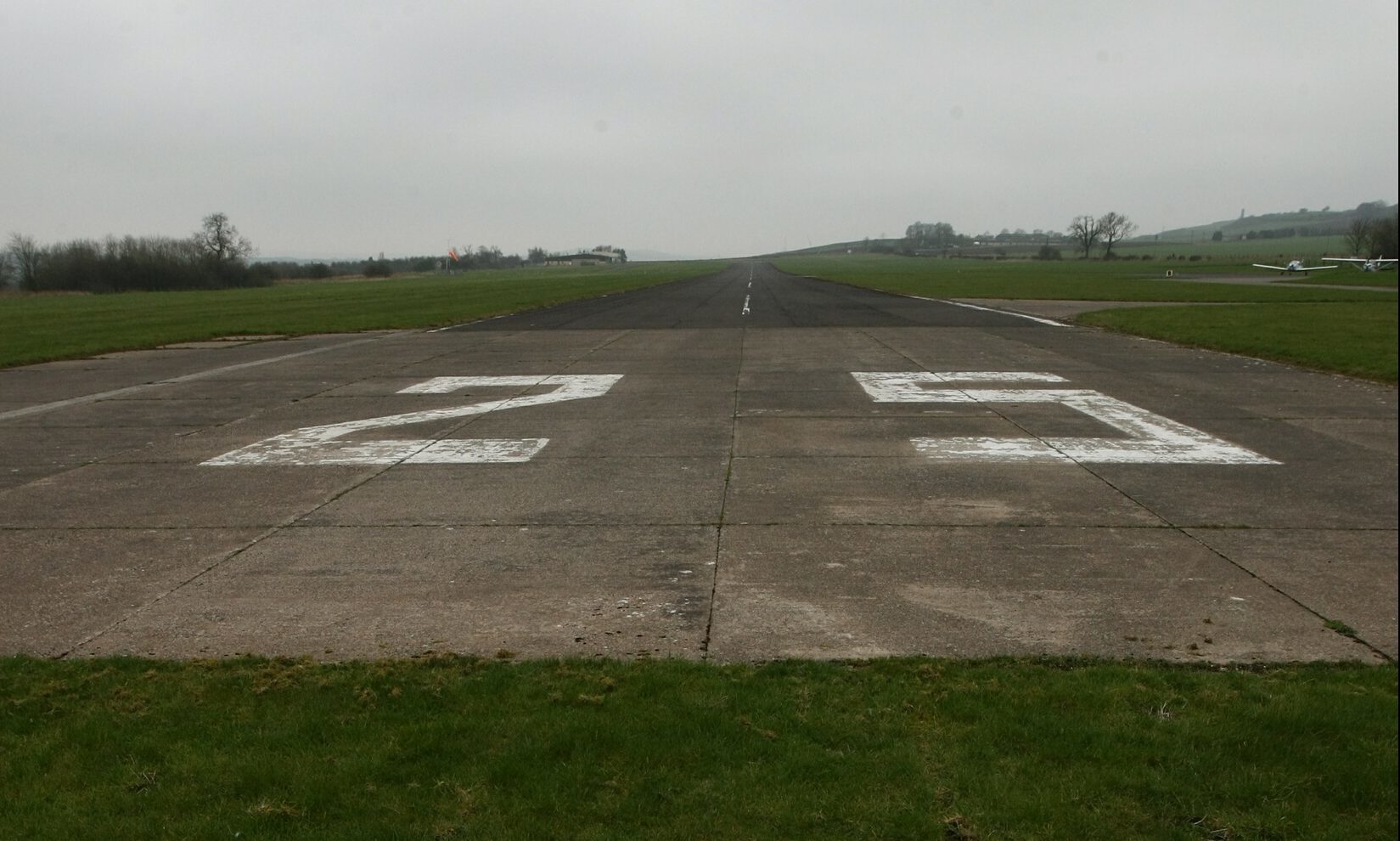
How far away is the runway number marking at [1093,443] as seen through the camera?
973cm

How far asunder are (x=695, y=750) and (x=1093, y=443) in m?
7.90

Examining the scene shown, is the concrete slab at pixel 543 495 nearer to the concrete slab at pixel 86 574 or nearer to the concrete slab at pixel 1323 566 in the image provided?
the concrete slab at pixel 86 574

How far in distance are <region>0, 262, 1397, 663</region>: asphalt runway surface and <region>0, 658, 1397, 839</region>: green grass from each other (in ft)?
1.39

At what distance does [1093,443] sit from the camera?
1050 centimetres

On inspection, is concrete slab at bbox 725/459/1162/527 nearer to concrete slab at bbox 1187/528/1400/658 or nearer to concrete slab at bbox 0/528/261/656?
concrete slab at bbox 1187/528/1400/658

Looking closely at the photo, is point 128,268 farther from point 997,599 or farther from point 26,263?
point 997,599

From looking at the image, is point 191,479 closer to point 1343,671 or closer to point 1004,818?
point 1004,818

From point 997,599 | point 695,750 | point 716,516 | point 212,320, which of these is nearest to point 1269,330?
point 716,516

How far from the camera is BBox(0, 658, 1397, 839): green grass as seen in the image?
11.4 feet

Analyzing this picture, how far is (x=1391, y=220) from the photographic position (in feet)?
6.06

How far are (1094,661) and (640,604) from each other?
262 cm

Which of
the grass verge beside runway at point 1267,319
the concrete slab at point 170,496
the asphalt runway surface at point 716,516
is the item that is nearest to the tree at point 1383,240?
the grass verge beside runway at point 1267,319

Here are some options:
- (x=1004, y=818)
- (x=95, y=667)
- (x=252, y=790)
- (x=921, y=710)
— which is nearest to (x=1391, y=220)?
(x=1004, y=818)

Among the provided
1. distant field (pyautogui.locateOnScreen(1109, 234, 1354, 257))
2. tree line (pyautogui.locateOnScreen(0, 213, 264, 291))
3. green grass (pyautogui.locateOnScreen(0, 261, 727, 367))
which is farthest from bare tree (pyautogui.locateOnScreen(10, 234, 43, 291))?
distant field (pyautogui.locateOnScreen(1109, 234, 1354, 257))
